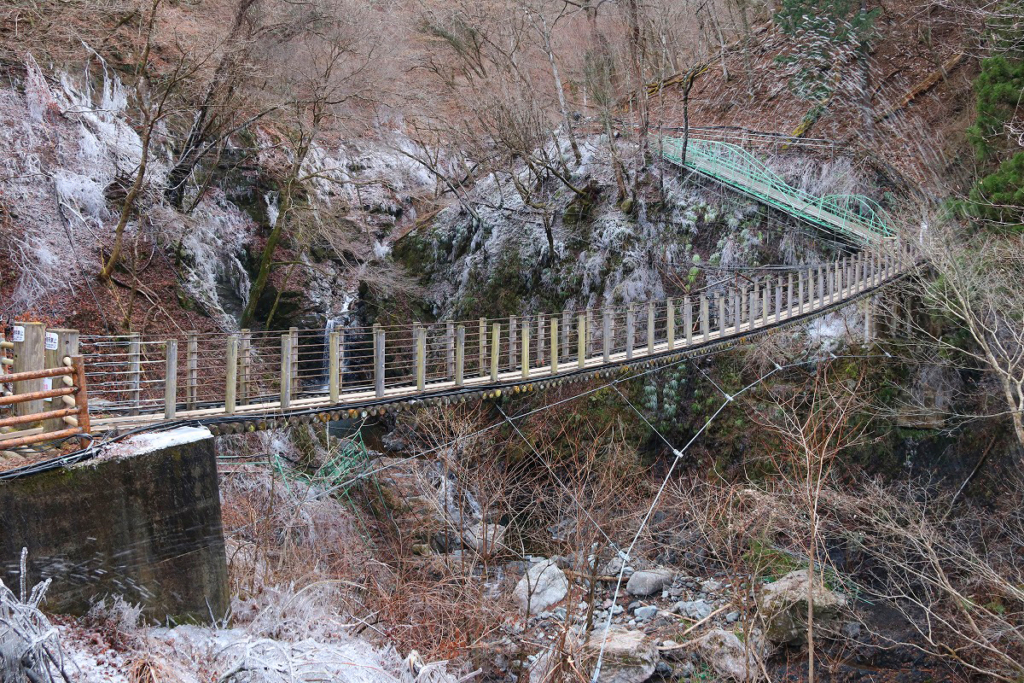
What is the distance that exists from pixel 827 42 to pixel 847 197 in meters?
6.48

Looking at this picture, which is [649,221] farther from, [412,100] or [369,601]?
[369,601]

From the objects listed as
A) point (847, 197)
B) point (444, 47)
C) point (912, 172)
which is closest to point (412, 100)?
point (444, 47)

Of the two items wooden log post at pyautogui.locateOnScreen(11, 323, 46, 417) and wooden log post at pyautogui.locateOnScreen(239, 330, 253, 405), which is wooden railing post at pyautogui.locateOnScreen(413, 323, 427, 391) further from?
wooden log post at pyautogui.locateOnScreen(11, 323, 46, 417)

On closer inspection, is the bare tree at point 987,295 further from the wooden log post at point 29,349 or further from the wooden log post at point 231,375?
the wooden log post at point 29,349

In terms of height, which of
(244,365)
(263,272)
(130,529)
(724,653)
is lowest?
(724,653)

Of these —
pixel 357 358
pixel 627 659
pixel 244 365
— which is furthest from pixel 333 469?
pixel 627 659

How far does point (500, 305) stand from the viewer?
18.1 m

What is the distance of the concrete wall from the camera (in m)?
4.25

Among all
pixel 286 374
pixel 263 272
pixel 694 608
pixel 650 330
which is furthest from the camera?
pixel 263 272

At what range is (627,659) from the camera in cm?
899

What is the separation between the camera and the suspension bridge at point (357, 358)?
4996 millimetres

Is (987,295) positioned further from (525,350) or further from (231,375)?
(231,375)

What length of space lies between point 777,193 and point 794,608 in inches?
422

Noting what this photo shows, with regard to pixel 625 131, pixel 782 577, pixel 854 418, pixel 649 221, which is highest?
pixel 625 131
